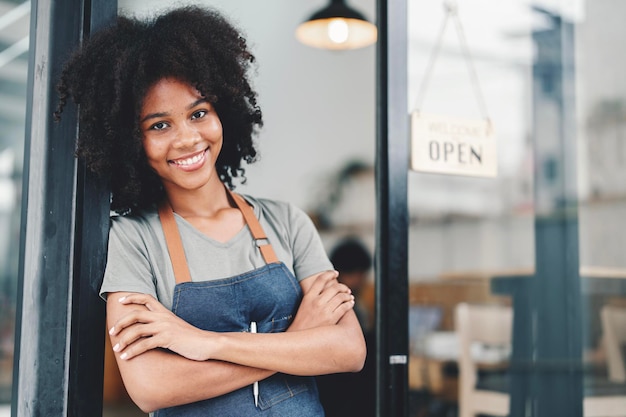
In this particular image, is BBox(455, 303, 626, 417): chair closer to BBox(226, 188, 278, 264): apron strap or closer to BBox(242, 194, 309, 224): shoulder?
BBox(242, 194, 309, 224): shoulder

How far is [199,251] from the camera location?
1.90 m

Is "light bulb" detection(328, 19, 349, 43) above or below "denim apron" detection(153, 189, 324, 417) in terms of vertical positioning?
above

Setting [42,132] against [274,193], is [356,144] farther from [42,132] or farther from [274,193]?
[42,132]

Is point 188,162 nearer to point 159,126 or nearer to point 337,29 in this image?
point 159,126

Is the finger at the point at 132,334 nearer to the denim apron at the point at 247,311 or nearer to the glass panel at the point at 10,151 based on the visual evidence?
the denim apron at the point at 247,311

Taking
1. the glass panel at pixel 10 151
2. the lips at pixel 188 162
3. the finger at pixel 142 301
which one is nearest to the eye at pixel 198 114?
the lips at pixel 188 162

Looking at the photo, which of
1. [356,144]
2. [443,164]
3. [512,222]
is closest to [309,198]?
[356,144]

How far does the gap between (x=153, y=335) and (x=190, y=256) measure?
285mm

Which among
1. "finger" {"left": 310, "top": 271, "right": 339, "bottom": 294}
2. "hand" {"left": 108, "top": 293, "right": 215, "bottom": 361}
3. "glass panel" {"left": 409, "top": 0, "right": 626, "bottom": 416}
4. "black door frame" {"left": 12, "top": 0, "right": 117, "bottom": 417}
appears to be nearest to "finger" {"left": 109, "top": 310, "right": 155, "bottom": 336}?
"hand" {"left": 108, "top": 293, "right": 215, "bottom": 361}

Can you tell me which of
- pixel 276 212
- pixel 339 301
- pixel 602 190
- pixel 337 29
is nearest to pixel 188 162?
pixel 276 212

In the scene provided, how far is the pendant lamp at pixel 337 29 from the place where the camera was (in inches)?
155

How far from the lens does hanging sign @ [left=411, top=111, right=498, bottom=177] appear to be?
2.65 metres

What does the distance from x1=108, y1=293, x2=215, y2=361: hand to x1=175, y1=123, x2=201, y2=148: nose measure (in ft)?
1.37

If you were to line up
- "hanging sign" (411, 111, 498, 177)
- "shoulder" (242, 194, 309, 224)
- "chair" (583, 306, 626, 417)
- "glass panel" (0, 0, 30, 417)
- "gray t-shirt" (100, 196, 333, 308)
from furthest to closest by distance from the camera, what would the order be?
"chair" (583, 306, 626, 417), "glass panel" (0, 0, 30, 417), "hanging sign" (411, 111, 498, 177), "shoulder" (242, 194, 309, 224), "gray t-shirt" (100, 196, 333, 308)
